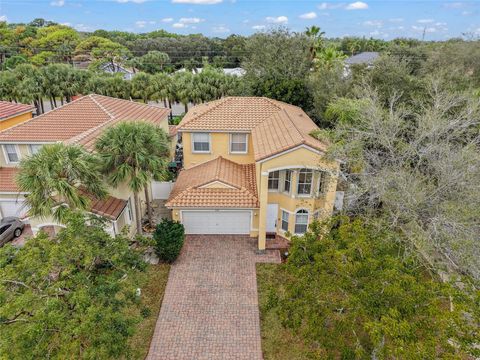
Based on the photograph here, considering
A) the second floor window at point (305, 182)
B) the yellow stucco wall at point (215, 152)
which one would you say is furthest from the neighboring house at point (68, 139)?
the second floor window at point (305, 182)

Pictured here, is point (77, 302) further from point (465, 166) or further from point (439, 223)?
point (465, 166)

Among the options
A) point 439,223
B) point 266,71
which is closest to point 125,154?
point 439,223

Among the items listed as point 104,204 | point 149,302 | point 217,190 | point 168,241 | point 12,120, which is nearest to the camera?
point 149,302

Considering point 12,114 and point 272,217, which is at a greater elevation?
point 12,114

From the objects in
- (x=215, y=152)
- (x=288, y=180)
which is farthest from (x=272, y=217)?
(x=215, y=152)

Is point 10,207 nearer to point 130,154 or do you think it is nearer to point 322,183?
point 130,154

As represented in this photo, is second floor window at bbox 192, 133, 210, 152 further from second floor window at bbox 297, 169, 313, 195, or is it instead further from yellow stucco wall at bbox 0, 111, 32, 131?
yellow stucco wall at bbox 0, 111, 32, 131

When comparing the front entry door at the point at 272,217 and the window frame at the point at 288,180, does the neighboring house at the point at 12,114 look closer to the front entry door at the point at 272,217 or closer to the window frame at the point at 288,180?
the front entry door at the point at 272,217
